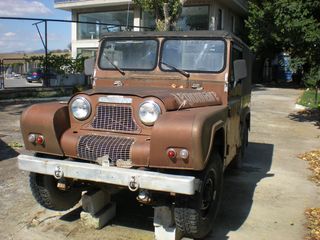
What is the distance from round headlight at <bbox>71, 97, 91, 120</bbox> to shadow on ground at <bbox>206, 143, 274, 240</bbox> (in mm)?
1828

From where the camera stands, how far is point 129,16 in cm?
2972

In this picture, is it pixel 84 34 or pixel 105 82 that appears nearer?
pixel 105 82

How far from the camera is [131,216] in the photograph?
5.38 meters

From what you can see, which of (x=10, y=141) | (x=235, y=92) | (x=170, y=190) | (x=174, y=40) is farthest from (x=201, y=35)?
(x=10, y=141)

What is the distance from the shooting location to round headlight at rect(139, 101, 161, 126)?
14.5 feet

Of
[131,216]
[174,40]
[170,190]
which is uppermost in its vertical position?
[174,40]

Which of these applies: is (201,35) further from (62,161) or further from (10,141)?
(10,141)

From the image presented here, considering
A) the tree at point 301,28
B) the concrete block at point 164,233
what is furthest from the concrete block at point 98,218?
the tree at point 301,28

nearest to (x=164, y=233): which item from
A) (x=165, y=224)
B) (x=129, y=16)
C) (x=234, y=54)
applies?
A: (x=165, y=224)

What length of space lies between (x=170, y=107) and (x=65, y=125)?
1.14 m

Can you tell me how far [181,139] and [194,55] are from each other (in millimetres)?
2005

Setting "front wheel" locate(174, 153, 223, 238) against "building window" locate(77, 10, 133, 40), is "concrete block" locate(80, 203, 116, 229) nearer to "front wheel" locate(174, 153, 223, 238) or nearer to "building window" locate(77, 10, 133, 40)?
"front wheel" locate(174, 153, 223, 238)

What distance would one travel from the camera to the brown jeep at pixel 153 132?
13.3 feet

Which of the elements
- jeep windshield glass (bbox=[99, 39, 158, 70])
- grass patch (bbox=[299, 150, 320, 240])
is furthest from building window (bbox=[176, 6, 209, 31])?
jeep windshield glass (bbox=[99, 39, 158, 70])
